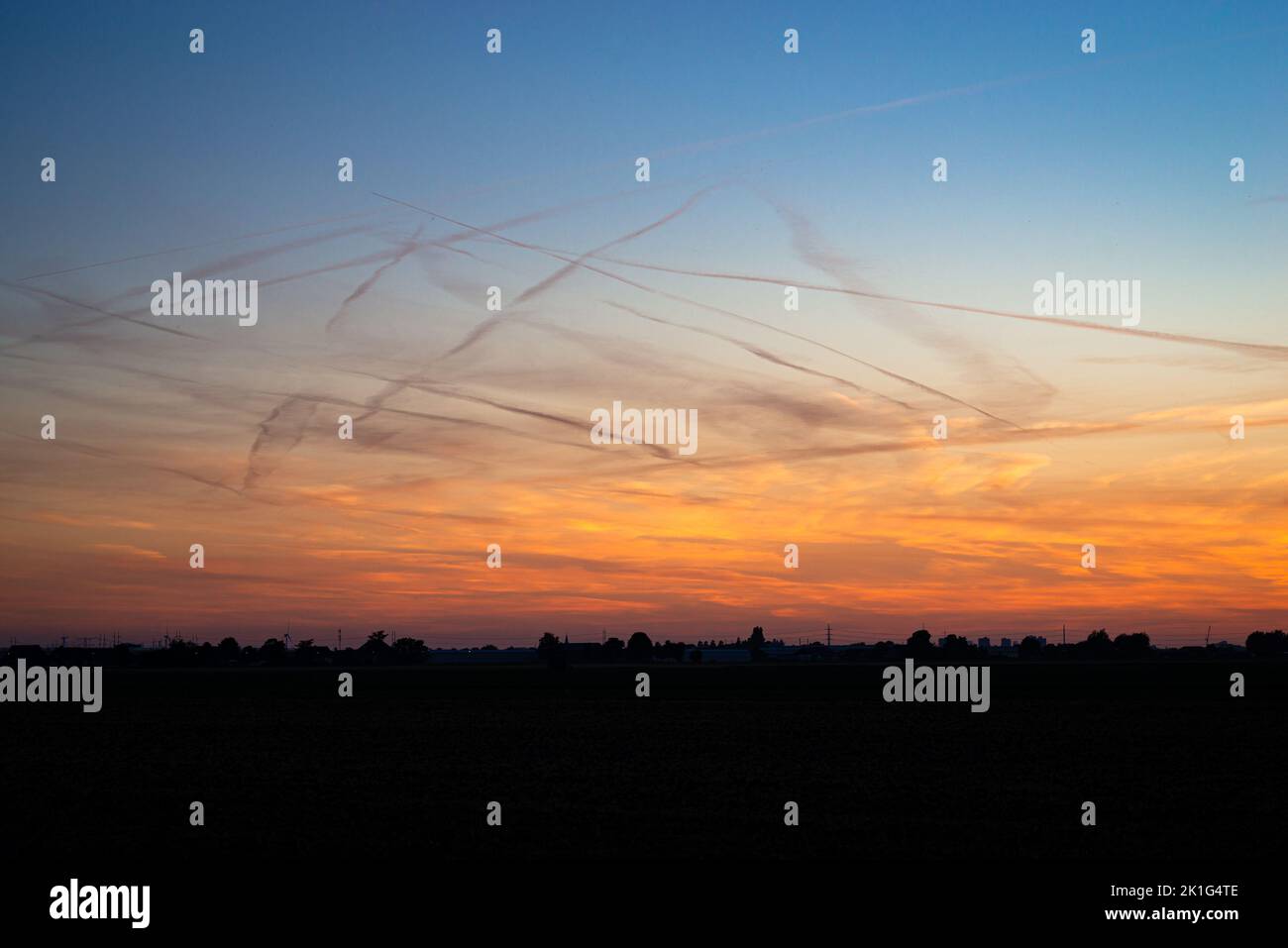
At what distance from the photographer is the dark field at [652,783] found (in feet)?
74.6

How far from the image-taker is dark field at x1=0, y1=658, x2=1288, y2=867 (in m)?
22.8

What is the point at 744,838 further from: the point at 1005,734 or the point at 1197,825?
the point at 1005,734

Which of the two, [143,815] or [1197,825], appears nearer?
[1197,825]

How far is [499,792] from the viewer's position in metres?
29.2

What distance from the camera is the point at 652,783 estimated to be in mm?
30812

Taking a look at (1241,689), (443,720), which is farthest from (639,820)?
(1241,689)

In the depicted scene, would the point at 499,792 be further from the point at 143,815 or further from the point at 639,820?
the point at 143,815
